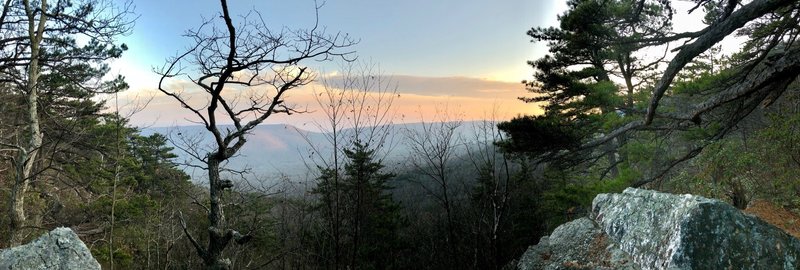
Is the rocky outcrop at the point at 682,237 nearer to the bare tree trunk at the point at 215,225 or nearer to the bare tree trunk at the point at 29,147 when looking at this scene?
the bare tree trunk at the point at 215,225

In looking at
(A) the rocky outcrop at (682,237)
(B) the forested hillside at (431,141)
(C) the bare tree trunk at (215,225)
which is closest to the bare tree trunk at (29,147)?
(B) the forested hillside at (431,141)

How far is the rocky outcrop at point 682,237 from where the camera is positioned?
5102 mm

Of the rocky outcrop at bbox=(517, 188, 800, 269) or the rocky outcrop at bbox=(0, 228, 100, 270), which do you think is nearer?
the rocky outcrop at bbox=(517, 188, 800, 269)

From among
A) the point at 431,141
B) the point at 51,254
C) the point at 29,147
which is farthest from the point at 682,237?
the point at 29,147

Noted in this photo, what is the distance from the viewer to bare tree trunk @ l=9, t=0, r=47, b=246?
849 centimetres

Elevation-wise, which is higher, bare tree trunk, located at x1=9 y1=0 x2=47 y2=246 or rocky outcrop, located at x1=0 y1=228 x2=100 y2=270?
bare tree trunk, located at x1=9 y1=0 x2=47 y2=246

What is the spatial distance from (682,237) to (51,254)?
976 cm

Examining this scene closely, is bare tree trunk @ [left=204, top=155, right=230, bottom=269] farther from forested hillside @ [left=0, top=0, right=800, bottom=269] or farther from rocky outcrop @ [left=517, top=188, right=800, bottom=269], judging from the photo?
rocky outcrop @ [left=517, top=188, right=800, bottom=269]

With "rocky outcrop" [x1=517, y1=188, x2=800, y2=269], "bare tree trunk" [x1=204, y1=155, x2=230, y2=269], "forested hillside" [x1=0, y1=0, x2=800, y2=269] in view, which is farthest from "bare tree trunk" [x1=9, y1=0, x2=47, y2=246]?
"rocky outcrop" [x1=517, y1=188, x2=800, y2=269]

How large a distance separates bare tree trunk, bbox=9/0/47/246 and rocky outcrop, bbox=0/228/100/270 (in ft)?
4.72

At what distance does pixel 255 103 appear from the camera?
6.24m

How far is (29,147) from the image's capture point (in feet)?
29.5

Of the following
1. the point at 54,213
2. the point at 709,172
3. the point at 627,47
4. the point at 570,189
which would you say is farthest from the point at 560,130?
the point at 54,213

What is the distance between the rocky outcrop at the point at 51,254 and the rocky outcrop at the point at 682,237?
29.8 ft
